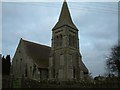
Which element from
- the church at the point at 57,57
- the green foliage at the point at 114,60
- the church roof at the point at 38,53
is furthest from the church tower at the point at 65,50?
the green foliage at the point at 114,60

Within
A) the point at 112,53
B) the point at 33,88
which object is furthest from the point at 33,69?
the point at 33,88

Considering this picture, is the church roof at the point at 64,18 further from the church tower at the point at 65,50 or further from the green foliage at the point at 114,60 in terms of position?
the green foliage at the point at 114,60

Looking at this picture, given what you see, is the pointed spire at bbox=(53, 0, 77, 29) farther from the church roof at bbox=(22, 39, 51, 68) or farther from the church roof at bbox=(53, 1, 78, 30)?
the church roof at bbox=(22, 39, 51, 68)

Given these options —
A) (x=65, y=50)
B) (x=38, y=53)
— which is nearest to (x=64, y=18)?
(x=65, y=50)

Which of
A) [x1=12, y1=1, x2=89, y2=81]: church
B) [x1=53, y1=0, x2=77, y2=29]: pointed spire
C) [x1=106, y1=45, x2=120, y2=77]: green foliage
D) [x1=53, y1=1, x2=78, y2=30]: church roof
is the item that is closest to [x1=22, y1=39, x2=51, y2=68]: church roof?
[x1=12, y1=1, x2=89, y2=81]: church

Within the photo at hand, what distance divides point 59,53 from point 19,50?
983cm

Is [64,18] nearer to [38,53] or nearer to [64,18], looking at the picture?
[64,18]

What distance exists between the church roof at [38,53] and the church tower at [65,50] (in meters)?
2.33

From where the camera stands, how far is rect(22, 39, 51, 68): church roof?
160ft

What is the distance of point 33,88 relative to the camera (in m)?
26.2

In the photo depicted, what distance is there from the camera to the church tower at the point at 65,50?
4597 centimetres

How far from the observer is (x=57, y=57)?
157 feet

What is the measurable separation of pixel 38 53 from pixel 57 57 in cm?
611

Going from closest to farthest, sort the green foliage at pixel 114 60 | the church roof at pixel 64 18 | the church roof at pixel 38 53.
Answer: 1. the green foliage at pixel 114 60
2. the church roof at pixel 38 53
3. the church roof at pixel 64 18
